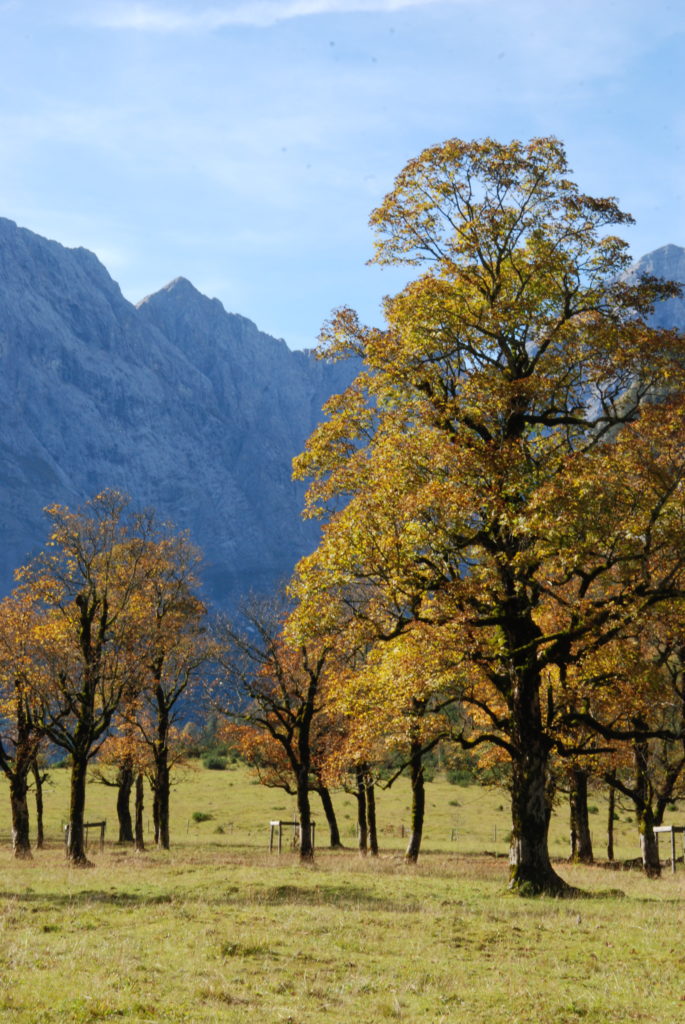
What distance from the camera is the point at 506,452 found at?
71.5 ft

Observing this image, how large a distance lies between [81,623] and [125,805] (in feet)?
90.6

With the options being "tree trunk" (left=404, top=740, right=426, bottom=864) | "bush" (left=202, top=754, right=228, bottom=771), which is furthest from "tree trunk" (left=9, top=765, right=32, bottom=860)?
"bush" (left=202, top=754, right=228, bottom=771)

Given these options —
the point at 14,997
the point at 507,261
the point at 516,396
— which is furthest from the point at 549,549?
the point at 14,997

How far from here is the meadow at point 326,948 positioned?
10500mm

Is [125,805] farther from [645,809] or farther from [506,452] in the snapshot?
[506,452]

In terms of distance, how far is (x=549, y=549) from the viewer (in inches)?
809

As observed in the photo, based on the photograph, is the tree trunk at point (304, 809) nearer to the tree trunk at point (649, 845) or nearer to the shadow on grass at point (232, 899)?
the tree trunk at point (649, 845)

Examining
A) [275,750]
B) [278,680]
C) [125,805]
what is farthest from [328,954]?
[125,805]

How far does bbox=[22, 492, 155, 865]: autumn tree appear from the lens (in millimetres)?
33500

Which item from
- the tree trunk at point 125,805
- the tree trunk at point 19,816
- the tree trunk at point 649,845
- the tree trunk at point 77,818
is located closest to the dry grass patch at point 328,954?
the tree trunk at point 77,818

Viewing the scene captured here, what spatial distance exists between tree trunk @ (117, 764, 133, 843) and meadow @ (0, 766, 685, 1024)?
92.0 ft

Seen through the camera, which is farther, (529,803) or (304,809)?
(304,809)

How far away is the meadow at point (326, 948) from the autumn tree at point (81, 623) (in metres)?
5.97

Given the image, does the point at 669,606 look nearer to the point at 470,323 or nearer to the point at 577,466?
the point at 577,466
